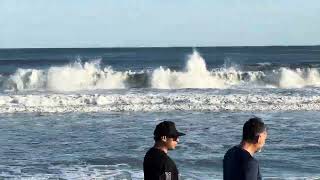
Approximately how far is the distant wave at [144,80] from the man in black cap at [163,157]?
86.5ft

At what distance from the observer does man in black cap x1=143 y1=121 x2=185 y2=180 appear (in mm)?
5383

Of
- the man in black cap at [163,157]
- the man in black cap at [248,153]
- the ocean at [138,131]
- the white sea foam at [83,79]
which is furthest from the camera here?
the white sea foam at [83,79]

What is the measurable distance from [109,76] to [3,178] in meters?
22.9

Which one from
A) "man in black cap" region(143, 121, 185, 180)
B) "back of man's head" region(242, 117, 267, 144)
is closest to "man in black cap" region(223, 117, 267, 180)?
"back of man's head" region(242, 117, 267, 144)

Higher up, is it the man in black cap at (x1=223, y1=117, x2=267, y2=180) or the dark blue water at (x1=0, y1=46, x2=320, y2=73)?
the dark blue water at (x1=0, y1=46, x2=320, y2=73)

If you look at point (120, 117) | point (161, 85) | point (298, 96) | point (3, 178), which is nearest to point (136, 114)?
point (120, 117)

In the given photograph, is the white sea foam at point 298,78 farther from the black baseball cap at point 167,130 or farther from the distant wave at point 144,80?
the black baseball cap at point 167,130

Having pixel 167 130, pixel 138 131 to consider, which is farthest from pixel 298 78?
pixel 167 130

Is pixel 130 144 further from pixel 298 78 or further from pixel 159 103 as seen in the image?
pixel 298 78

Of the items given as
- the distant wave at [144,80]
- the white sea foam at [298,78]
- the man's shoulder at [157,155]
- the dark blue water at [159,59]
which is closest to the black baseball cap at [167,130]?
the man's shoulder at [157,155]

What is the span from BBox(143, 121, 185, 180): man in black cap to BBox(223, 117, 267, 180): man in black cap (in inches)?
19.8

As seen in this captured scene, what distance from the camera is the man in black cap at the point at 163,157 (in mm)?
5383

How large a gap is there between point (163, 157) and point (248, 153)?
715 millimetres

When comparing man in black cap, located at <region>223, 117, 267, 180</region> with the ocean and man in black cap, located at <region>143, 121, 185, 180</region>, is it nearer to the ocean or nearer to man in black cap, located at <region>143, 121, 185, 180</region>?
man in black cap, located at <region>143, 121, 185, 180</region>
